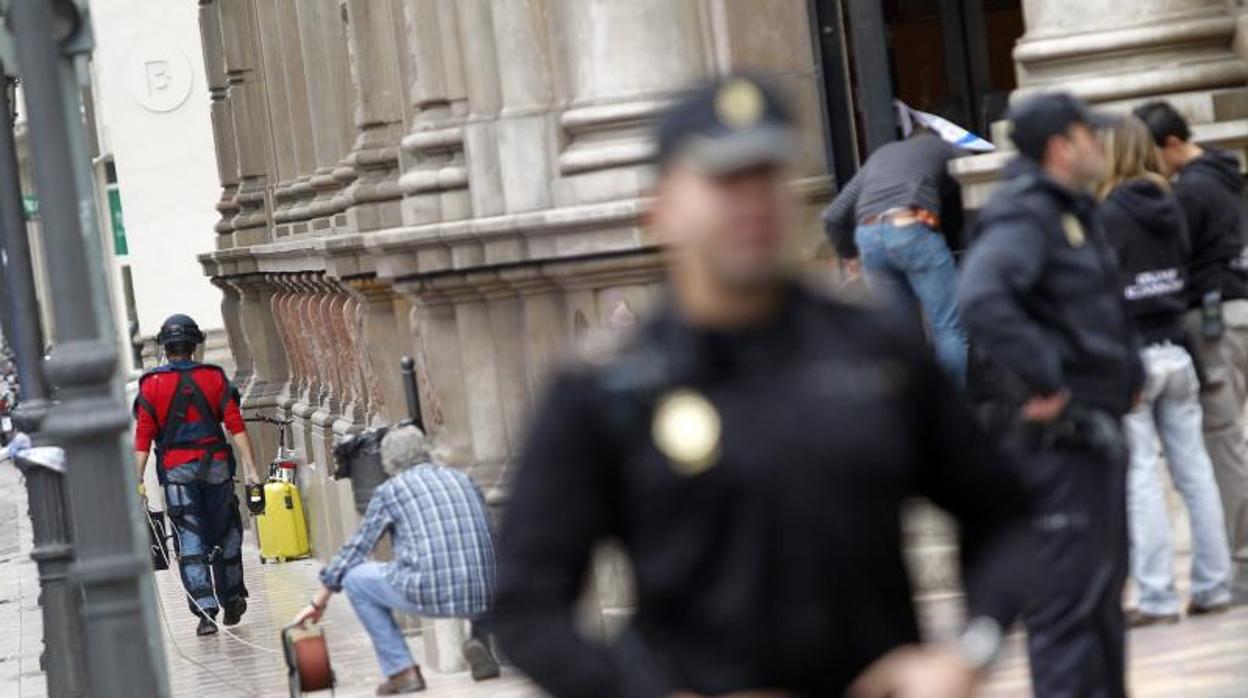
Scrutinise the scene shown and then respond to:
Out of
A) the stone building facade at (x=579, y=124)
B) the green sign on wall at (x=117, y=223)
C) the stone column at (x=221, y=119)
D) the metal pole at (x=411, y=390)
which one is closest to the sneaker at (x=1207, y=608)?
the stone building facade at (x=579, y=124)

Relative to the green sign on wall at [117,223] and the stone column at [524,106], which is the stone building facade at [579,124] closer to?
the stone column at [524,106]

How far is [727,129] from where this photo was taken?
3889 mm

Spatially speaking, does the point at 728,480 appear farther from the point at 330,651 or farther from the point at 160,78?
the point at 160,78

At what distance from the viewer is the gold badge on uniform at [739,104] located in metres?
3.90

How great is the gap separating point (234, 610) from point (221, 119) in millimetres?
11271

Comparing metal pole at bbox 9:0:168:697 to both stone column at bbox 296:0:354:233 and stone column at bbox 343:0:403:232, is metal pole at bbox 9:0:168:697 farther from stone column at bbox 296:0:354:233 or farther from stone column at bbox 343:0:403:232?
stone column at bbox 296:0:354:233

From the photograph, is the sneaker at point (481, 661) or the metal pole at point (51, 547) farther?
the metal pole at point (51, 547)

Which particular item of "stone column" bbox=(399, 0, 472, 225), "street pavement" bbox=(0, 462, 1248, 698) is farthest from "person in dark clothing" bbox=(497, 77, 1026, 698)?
"stone column" bbox=(399, 0, 472, 225)

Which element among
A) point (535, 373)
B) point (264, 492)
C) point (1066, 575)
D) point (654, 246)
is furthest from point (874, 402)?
point (264, 492)

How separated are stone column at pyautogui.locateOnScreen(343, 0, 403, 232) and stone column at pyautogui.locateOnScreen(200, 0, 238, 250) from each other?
33.3 ft

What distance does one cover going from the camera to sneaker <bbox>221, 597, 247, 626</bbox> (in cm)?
1920

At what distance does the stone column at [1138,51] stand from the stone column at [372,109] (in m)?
6.38

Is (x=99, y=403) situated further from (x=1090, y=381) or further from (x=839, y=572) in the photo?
(x=839, y=572)

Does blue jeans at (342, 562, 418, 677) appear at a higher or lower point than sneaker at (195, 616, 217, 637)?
higher
